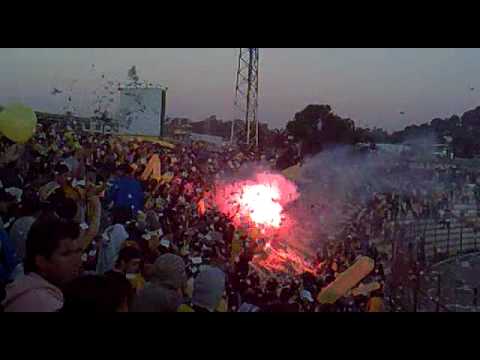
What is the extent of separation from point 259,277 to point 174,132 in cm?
96

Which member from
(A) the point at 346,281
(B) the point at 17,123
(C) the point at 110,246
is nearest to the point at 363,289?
(A) the point at 346,281

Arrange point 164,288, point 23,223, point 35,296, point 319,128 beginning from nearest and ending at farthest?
point 35,296
point 164,288
point 23,223
point 319,128

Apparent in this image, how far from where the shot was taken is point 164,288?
289 centimetres

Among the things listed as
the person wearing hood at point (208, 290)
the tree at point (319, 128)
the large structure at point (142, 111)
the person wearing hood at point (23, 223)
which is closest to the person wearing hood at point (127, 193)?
the large structure at point (142, 111)

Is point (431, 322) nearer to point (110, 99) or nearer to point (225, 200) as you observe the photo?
point (225, 200)

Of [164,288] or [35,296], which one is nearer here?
[35,296]

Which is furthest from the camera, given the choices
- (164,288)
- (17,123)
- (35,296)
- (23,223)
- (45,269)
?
(17,123)

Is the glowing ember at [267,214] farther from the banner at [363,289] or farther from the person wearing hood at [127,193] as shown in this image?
the person wearing hood at [127,193]

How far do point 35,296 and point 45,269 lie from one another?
6.1 inches

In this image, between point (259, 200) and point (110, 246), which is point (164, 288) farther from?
point (259, 200)

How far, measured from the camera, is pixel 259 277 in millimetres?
3486

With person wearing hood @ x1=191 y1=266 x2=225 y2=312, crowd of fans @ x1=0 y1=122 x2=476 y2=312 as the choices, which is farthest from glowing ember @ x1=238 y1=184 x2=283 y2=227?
person wearing hood @ x1=191 y1=266 x2=225 y2=312

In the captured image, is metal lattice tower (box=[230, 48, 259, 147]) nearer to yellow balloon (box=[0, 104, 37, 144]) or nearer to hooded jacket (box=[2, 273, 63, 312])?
yellow balloon (box=[0, 104, 37, 144])

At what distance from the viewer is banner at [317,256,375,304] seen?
136 inches
